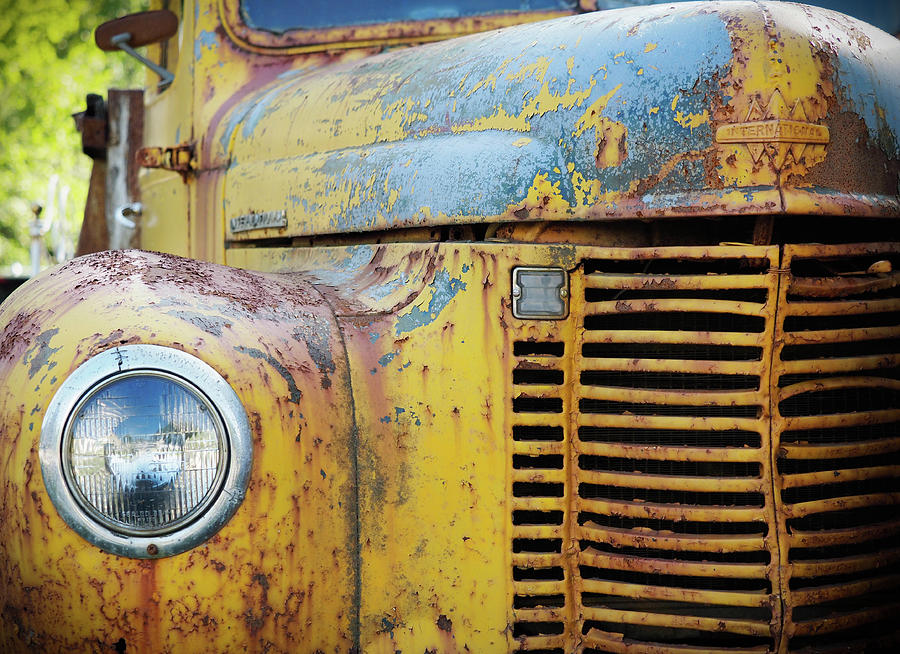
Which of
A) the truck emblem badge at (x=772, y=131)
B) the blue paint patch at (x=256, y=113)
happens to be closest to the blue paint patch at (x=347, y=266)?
the blue paint patch at (x=256, y=113)

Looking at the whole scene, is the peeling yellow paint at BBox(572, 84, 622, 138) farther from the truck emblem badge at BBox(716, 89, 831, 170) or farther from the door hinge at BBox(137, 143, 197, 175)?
the door hinge at BBox(137, 143, 197, 175)

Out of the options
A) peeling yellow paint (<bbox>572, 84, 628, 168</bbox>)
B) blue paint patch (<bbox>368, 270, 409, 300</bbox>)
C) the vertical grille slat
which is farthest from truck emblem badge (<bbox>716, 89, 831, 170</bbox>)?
blue paint patch (<bbox>368, 270, 409, 300</bbox>)

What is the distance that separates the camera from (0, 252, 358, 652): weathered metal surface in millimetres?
1847

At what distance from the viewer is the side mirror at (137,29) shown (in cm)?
325

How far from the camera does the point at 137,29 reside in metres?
3.27

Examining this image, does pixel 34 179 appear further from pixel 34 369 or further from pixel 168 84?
pixel 34 369

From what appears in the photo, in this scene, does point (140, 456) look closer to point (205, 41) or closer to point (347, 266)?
point (347, 266)

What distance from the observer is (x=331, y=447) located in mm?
1998

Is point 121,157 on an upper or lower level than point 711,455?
upper

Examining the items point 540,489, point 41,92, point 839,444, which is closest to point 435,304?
point 540,489

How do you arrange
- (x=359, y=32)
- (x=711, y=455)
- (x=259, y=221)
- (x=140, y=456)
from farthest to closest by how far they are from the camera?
(x=359, y=32) < (x=259, y=221) < (x=711, y=455) < (x=140, y=456)

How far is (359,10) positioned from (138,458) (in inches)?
74.5

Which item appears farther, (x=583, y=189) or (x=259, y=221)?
(x=259, y=221)

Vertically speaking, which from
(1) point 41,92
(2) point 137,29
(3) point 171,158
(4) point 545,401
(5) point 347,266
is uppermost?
(1) point 41,92
